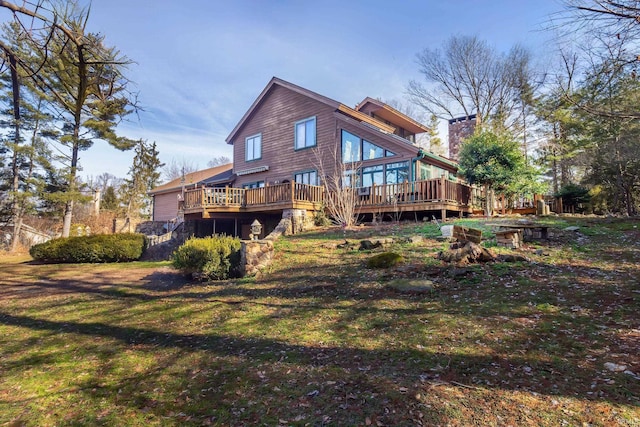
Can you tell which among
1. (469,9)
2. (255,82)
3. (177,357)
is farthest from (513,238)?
(255,82)

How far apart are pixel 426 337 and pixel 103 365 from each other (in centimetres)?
423

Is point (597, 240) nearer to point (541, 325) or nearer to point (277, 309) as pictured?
point (541, 325)

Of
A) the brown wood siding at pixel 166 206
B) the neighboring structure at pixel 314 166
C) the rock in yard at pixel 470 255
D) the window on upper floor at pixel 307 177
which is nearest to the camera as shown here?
the rock in yard at pixel 470 255

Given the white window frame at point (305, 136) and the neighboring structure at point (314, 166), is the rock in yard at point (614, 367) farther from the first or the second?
the white window frame at point (305, 136)

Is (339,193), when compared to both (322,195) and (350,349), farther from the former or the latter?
(350,349)

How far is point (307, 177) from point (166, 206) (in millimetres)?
14623

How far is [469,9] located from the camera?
978 centimetres

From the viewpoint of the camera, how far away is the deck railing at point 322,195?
13477 mm

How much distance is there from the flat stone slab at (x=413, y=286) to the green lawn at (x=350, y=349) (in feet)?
0.33

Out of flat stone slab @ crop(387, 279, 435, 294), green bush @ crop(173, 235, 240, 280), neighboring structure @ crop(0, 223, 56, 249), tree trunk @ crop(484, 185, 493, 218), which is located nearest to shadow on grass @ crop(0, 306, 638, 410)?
flat stone slab @ crop(387, 279, 435, 294)

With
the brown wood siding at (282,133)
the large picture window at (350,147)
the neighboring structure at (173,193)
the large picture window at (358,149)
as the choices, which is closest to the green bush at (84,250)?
the brown wood siding at (282,133)

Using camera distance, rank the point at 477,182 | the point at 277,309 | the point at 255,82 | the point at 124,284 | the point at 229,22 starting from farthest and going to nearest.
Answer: the point at 255,82 < the point at 477,182 < the point at 229,22 < the point at 124,284 < the point at 277,309

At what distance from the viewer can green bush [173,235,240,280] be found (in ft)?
30.2

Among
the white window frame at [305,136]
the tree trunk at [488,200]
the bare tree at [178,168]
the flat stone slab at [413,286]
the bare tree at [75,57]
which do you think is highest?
the bare tree at [178,168]
